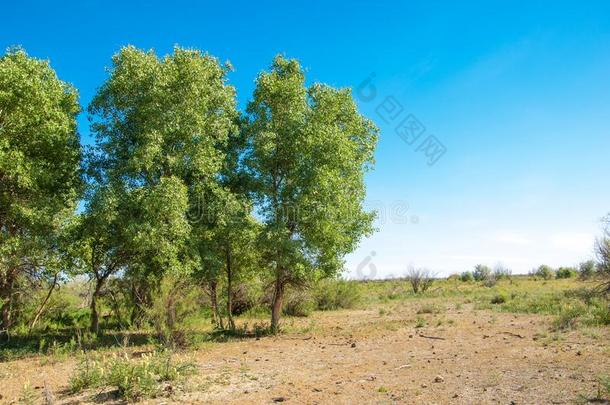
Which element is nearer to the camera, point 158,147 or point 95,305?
point 158,147

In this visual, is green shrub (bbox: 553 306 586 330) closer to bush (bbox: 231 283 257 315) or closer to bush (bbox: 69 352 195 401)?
bush (bbox: 69 352 195 401)

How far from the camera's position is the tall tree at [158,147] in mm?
16141

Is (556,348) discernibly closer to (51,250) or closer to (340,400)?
(340,400)

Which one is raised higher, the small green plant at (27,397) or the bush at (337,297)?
the bush at (337,297)

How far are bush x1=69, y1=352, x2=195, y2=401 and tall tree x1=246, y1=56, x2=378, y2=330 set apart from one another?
7.41 metres

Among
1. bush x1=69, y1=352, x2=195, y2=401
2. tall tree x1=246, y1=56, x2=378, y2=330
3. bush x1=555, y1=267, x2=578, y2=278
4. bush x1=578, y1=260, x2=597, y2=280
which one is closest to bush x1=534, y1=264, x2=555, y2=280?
→ bush x1=555, y1=267, x2=578, y2=278

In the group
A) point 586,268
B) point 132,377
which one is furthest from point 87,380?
point 586,268

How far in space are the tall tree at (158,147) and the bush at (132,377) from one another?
19.5 feet

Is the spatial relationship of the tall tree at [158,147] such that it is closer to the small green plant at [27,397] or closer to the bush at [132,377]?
the bush at [132,377]

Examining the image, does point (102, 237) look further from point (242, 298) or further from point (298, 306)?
point (298, 306)

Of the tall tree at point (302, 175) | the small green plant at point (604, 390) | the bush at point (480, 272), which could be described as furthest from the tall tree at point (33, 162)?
the bush at point (480, 272)

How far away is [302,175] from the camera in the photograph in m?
18.0

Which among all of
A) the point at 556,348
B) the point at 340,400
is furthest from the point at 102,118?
the point at 556,348

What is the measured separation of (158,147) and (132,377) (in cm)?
894
